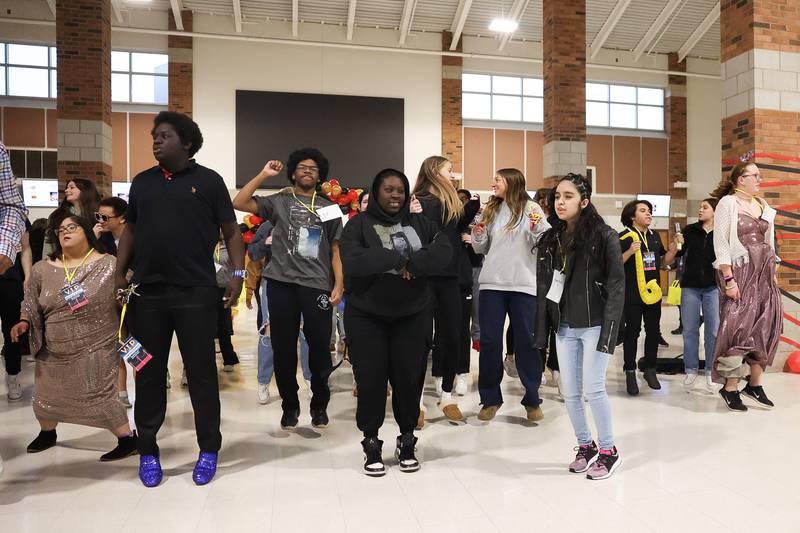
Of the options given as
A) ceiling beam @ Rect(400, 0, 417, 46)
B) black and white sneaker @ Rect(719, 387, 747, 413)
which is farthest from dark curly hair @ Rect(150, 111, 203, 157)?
ceiling beam @ Rect(400, 0, 417, 46)

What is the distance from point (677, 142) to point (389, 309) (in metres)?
17.8

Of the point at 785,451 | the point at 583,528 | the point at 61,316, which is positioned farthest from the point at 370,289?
the point at 785,451

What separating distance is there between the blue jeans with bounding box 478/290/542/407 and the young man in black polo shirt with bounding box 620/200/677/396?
1.40 meters

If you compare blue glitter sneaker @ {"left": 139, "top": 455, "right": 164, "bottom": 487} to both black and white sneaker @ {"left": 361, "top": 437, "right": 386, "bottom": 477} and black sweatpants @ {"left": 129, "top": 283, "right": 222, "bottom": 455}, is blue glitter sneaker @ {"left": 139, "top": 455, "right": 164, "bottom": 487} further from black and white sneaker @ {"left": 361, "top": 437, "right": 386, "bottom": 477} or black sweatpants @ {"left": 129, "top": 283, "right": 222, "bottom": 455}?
black and white sneaker @ {"left": 361, "top": 437, "right": 386, "bottom": 477}

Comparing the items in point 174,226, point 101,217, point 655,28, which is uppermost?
point 655,28

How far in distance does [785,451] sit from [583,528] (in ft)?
5.78

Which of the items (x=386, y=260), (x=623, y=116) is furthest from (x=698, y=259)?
(x=623, y=116)

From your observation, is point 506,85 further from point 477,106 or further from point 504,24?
point 504,24

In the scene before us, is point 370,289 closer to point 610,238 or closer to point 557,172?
point 610,238

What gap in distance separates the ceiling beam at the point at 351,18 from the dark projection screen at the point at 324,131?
1565mm

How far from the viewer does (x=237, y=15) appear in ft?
50.1

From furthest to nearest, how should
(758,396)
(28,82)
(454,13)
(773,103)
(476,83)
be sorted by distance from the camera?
1. (476,83)
2. (454,13)
3. (28,82)
4. (773,103)
5. (758,396)

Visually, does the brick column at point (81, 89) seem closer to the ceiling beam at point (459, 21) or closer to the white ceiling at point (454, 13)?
the white ceiling at point (454, 13)

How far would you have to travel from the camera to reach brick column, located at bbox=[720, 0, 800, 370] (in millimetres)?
6164
